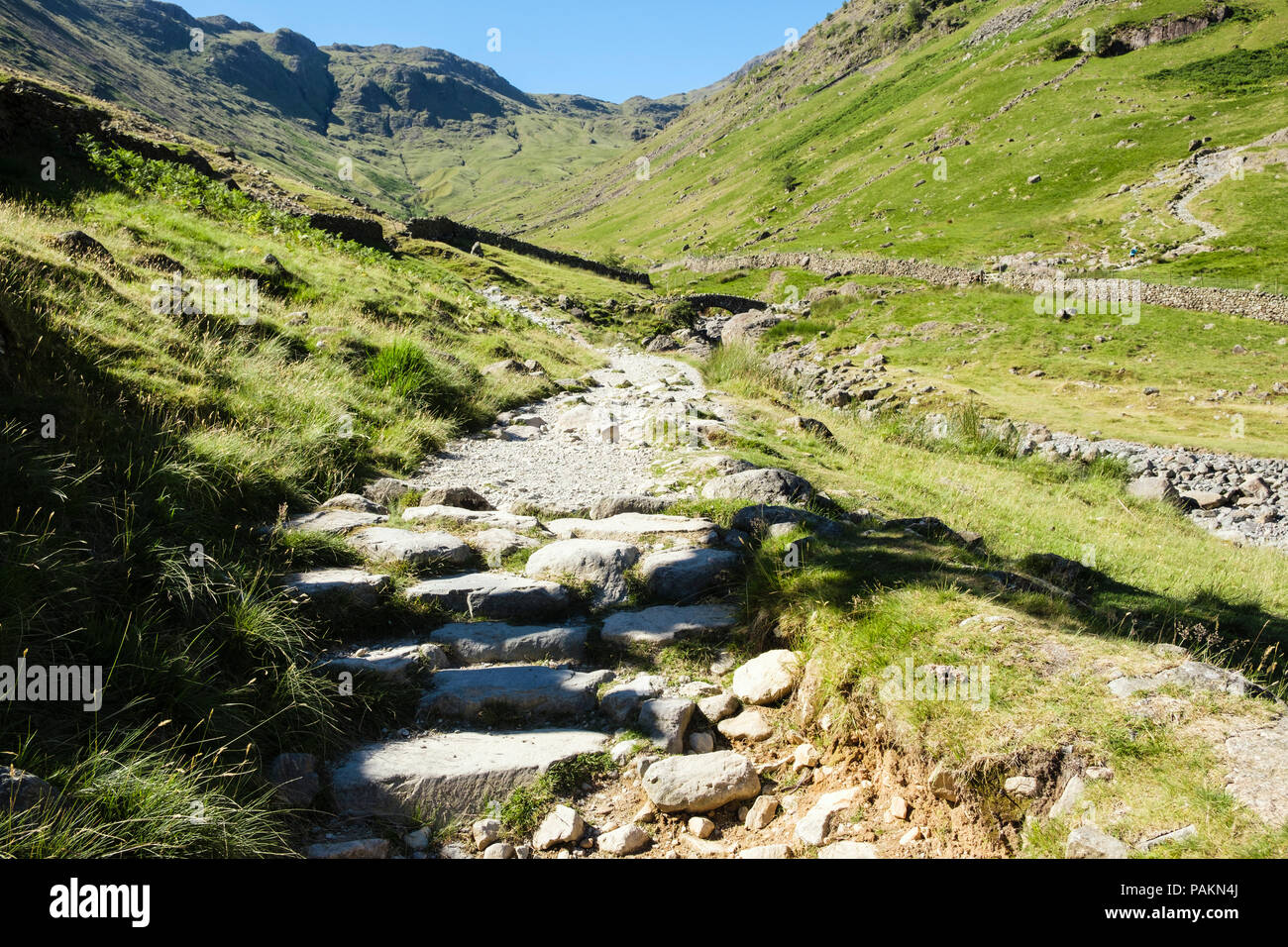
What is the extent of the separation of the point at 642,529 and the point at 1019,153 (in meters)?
75.4

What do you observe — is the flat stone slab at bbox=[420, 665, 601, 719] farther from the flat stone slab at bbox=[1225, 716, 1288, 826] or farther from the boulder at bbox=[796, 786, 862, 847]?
the flat stone slab at bbox=[1225, 716, 1288, 826]

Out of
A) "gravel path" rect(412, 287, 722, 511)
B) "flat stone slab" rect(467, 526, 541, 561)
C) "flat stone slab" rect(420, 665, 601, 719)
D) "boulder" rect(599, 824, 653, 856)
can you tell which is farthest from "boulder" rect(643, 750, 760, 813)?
"gravel path" rect(412, 287, 722, 511)

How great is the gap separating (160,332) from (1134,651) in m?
10.3

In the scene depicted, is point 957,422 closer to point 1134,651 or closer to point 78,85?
point 1134,651

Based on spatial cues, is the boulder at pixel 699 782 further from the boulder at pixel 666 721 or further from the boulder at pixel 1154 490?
the boulder at pixel 1154 490

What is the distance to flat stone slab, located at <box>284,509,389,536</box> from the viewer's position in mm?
5844

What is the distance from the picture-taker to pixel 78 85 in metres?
141

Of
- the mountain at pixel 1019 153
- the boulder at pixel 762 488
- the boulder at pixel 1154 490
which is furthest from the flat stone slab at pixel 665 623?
the mountain at pixel 1019 153

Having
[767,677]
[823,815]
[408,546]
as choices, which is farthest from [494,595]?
[823,815]

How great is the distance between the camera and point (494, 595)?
5492 mm

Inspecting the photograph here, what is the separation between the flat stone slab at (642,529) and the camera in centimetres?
696

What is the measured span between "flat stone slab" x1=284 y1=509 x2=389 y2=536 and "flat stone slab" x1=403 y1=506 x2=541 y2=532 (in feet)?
1.26

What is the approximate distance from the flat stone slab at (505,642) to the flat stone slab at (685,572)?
1.08m
